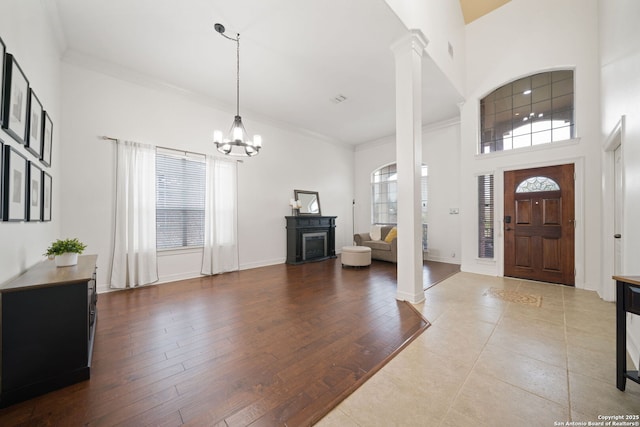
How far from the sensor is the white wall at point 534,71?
3.53 m

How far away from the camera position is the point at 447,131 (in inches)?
227

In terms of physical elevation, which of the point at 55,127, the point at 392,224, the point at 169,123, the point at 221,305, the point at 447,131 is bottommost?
the point at 221,305

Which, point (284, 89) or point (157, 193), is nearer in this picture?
point (157, 193)

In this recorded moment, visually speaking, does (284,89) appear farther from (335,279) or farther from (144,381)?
(144,381)

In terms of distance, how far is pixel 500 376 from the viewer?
5.50 ft

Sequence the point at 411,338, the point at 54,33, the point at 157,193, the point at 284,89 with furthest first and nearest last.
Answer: the point at 284,89, the point at 157,193, the point at 54,33, the point at 411,338

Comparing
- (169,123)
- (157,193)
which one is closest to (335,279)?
(157,193)

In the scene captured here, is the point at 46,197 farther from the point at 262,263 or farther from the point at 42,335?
the point at 262,263

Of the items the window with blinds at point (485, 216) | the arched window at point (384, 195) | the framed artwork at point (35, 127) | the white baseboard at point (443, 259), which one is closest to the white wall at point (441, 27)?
the window with blinds at point (485, 216)

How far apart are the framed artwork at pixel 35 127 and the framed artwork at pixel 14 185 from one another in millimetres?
244

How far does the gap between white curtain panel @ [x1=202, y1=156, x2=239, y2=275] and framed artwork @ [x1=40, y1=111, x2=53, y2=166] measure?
2089 millimetres

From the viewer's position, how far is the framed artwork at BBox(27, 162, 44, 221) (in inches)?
77.9

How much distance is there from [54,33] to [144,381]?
403 cm

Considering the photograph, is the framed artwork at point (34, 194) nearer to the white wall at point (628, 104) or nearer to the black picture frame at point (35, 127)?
the black picture frame at point (35, 127)
